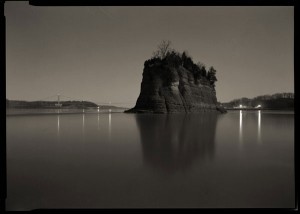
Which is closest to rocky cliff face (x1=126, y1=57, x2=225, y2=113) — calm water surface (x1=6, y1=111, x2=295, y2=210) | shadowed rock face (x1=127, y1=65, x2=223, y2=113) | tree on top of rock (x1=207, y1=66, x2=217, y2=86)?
shadowed rock face (x1=127, y1=65, x2=223, y2=113)

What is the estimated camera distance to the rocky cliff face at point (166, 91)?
35250mm

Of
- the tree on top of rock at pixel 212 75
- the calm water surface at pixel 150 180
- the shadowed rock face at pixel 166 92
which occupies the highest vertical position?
the tree on top of rock at pixel 212 75

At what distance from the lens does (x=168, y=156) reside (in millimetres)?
5324

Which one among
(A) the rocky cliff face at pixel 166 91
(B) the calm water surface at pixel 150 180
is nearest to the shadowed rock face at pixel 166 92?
(A) the rocky cliff face at pixel 166 91

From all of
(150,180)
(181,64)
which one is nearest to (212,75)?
(181,64)

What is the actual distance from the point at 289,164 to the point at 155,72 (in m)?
33.3

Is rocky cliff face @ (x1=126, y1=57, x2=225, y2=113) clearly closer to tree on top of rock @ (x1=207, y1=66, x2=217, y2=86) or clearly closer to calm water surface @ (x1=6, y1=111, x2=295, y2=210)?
tree on top of rock @ (x1=207, y1=66, x2=217, y2=86)

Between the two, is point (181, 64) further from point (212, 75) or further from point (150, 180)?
point (150, 180)

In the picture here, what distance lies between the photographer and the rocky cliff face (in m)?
35.2

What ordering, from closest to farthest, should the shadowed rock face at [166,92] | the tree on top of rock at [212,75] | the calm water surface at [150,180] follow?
1. the calm water surface at [150,180]
2. the shadowed rock face at [166,92]
3. the tree on top of rock at [212,75]

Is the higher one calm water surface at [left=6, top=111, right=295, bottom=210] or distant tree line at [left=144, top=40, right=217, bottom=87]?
distant tree line at [left=144, top=40, right=217, bottom=87]

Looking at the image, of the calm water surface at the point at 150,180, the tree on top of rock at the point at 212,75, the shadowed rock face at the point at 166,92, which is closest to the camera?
the calm water surface at the point at 150,180

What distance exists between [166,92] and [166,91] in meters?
0.21

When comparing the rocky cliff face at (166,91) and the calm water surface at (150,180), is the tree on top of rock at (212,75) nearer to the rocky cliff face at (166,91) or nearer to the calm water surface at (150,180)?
the rocky cliff face at (166,91)
